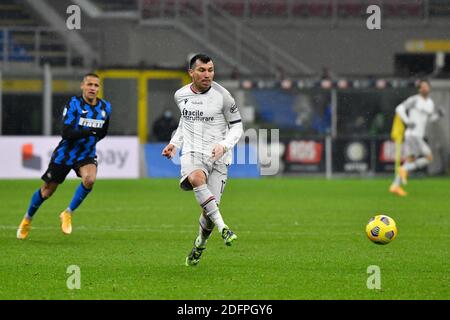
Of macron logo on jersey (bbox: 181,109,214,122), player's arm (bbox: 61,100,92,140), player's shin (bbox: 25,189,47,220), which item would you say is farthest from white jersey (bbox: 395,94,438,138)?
macron logo on jersey (bbox: 181,109,214,122)

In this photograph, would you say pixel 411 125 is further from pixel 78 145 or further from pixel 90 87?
pixel 90 87

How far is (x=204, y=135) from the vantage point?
38.0 ft

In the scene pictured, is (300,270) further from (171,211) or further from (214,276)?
(171,211)

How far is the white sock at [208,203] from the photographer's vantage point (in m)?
11.2

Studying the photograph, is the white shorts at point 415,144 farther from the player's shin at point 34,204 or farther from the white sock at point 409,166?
the player's shin at point 34,204

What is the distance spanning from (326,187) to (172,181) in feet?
14.6

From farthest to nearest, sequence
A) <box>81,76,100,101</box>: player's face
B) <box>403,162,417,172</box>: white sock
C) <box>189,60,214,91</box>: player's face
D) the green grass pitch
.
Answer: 1. <box>403,162,417,172</box>: white sock
2. <box>81,76,100,101</box>: player's face
3. <box>189,60,214,91</box>: player's face
4. the green grass pitch

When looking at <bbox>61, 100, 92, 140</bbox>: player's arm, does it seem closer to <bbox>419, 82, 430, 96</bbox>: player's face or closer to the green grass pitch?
the green grass pitch

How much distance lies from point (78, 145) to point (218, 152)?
14.3 ft

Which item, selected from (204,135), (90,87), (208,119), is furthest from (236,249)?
(90,87)

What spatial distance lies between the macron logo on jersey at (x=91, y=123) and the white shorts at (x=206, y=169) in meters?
3.46

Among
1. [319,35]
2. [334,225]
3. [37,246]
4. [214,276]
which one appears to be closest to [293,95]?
[319,35]

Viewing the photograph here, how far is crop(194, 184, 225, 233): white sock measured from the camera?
440 inches

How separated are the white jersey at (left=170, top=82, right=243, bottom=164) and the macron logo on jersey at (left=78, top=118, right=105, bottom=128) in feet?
11.0
